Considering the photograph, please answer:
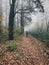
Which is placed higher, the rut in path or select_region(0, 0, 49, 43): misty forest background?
select_region(0, 0, 49, 43): misty forest background

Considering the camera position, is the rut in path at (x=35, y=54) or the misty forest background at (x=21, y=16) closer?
the rut in path at (x=35, y=54)

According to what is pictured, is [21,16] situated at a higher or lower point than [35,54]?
higher

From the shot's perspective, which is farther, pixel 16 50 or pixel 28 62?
pixel 16 50

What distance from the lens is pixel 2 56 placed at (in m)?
11.5

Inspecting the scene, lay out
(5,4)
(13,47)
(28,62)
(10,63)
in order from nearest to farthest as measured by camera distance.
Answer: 1. (10,63)
2. (28,62)
3. (13,47)
4. (5,4)

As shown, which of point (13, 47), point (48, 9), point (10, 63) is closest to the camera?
point (10, 63)

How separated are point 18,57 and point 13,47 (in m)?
1.82

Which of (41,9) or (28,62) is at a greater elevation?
(41,9)

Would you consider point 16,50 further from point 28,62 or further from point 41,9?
point 41,9

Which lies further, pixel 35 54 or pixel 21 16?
pixel 21 16

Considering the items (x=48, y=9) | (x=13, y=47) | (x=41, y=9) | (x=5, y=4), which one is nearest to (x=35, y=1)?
(x=41, y=9)

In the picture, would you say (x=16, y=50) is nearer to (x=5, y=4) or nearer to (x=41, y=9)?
(x=41, y=9)

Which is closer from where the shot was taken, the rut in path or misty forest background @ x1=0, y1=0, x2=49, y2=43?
the rut in path

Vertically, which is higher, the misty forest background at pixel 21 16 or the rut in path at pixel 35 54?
the misty forest background at pixel 21 16
